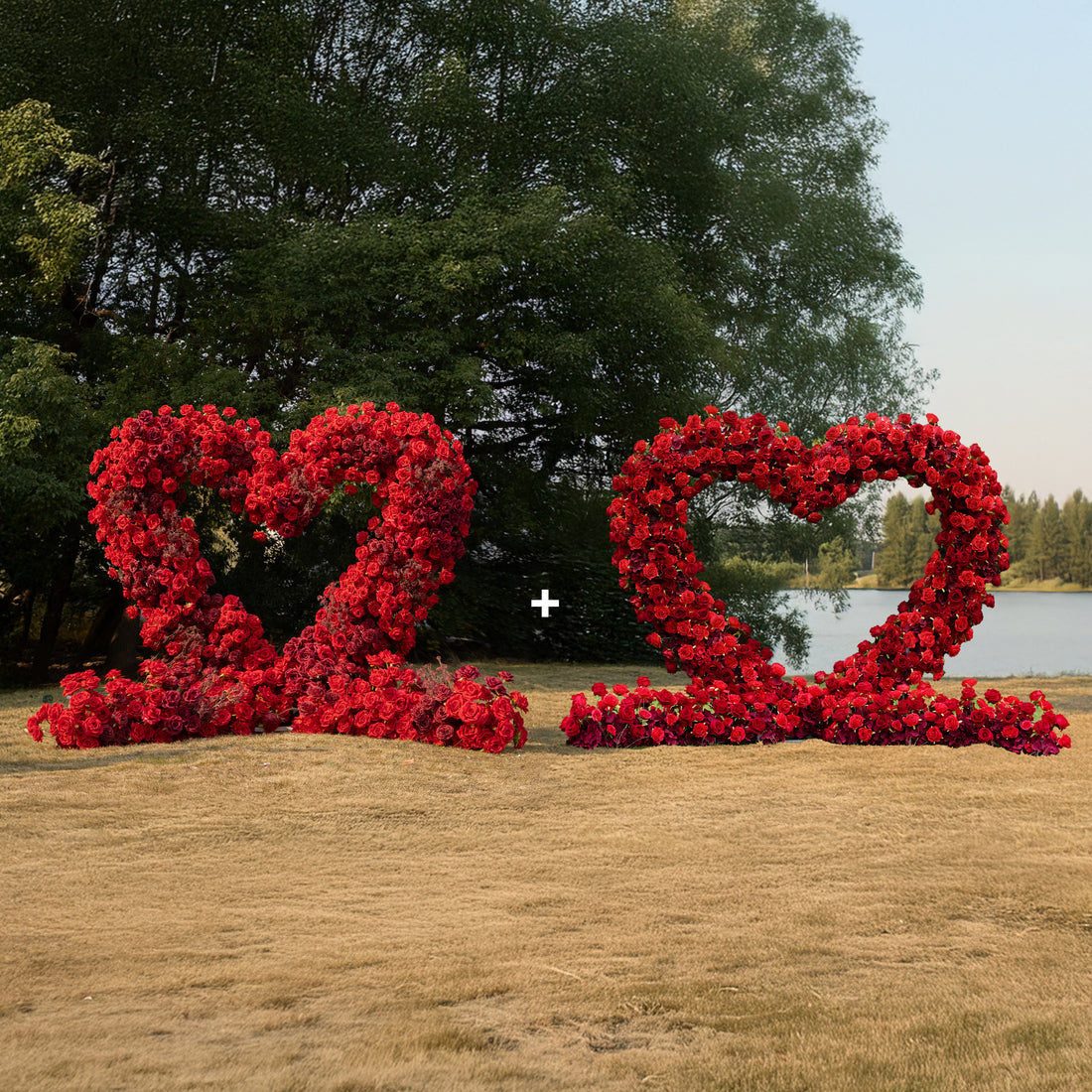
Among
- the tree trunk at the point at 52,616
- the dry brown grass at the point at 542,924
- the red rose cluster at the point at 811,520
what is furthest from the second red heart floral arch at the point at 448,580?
the tree trunk at the point at 52,616

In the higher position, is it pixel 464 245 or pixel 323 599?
pixel 464 245

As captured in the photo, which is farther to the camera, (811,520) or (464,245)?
(464,245)

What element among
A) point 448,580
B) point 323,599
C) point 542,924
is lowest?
point 542,924

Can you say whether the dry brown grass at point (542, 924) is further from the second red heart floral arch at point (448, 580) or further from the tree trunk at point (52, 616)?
the tree trunk at point (52, 616)

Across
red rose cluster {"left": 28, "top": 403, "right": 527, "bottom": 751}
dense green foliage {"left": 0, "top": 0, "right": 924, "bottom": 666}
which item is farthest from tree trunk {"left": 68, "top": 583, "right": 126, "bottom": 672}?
red rose cluster {"left": 28, "top": 403, "right": 527, "bottom": 751}

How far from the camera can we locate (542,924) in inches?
152

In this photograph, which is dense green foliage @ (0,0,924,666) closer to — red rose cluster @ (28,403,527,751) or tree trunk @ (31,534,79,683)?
tree trunk @ (31,534,79,683)

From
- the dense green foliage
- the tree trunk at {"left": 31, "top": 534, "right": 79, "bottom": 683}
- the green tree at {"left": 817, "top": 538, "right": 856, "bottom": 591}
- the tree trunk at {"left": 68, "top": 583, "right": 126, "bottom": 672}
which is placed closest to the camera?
the dense green foliage

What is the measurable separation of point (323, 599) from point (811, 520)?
3493 millimetres

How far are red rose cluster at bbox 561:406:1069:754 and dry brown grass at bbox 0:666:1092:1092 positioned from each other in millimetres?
721

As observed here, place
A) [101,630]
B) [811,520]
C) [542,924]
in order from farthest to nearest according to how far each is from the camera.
Result: [101,630] < [811,520] < [542,924]

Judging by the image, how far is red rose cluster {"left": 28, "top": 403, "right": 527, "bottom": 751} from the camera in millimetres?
7434

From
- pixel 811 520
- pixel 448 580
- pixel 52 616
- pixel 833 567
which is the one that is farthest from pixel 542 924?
pixel 833 567

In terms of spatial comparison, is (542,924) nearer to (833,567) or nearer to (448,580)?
(448,580)
